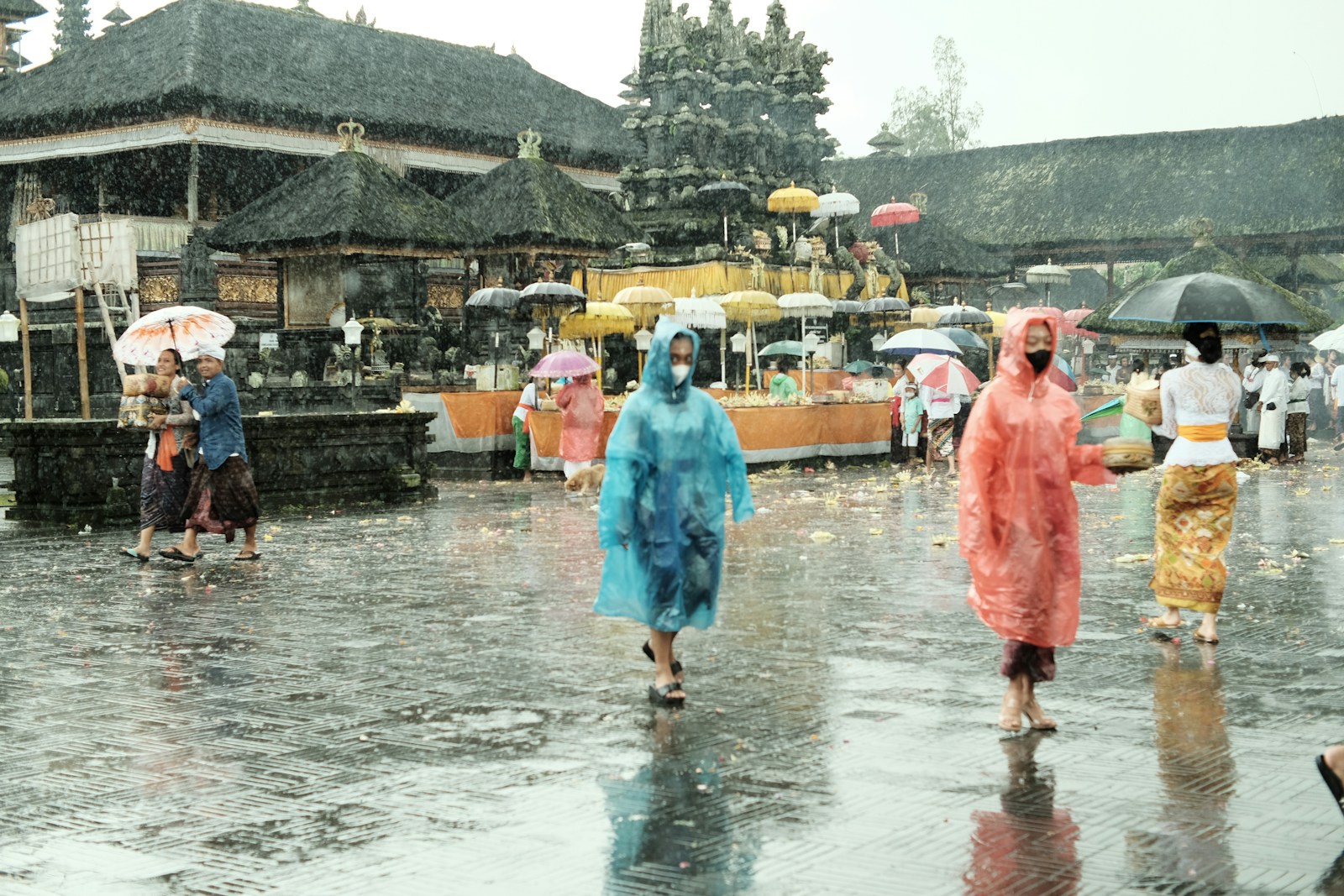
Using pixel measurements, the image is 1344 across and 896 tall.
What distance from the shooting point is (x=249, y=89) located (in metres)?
33.3

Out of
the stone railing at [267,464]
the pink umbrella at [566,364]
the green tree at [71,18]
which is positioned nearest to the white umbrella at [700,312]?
the pink umbrella at [566,364]

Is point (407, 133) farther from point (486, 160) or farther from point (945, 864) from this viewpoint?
point (945, 864)

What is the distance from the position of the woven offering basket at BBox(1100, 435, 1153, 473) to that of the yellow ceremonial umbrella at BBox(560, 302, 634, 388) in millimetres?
20090

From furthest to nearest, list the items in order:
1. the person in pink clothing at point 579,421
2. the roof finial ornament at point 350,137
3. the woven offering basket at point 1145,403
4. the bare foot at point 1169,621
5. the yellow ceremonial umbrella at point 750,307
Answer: the roof finial ornament at point 350,137 < the yellow ceremonial umbrella at point 750,307 < the person in pink clothing at point 579,421 < the bare foot at point 1169,621 < the woven offering basket at point 1145,403

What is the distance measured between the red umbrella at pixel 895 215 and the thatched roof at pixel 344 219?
1767cm

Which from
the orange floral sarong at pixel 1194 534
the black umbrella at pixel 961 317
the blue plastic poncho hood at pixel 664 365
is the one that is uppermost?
the black umbrella at pixel 961 317

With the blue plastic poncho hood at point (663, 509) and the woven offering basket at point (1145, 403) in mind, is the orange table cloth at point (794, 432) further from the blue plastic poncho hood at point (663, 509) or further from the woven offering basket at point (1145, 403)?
the blue plastic poncho hood at point (663, 509)

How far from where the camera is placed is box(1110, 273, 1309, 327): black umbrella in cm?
1009

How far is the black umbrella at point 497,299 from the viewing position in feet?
90.6

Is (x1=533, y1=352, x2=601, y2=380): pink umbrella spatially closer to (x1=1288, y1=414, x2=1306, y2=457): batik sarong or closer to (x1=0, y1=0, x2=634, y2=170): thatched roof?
(x1=1288, y1=414, x2=1306, y2=457): batik sarong

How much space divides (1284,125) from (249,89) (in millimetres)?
31113

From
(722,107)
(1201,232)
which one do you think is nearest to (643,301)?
(1201,232)

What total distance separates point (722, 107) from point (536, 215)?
494 inches

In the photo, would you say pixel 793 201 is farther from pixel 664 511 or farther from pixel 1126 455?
pixel 1126 455
